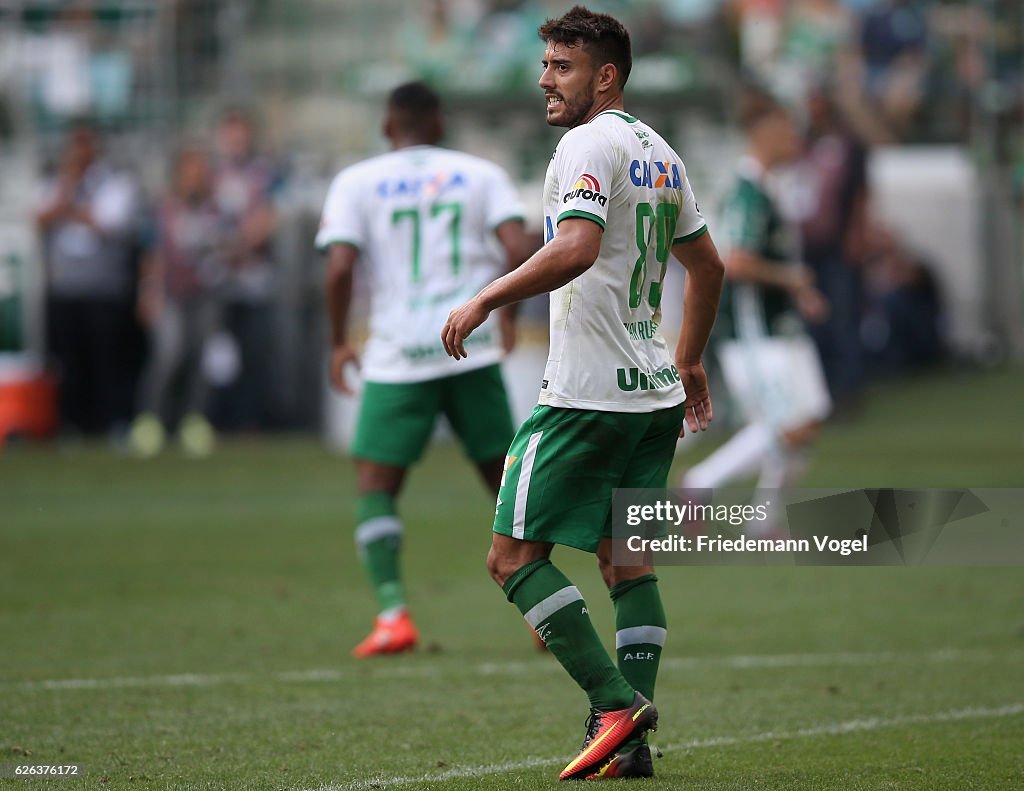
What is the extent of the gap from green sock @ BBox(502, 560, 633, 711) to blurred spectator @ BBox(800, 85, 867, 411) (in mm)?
13523

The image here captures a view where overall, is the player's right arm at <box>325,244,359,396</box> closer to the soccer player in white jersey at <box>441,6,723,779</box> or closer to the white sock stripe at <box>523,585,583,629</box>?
the soccer player in white jersey at <box>441,6,723,779</box>

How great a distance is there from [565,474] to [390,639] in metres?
2.77

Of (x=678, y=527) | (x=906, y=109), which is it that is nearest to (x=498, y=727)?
(x=678, y=527)

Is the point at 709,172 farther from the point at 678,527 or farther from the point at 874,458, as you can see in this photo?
the point at 678,527

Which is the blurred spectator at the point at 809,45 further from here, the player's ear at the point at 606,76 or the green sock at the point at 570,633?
the green sock at the point at 570,633

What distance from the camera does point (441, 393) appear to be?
7.99 meters

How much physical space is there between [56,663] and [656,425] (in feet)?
10.3

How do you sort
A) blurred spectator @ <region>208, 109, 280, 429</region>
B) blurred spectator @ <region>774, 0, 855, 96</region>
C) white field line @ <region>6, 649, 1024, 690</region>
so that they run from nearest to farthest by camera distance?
white field line @ <region>6, 649, 1024, 690</region> → blurred spectator @ <region>208, 109, 280, 429</region> → blurred spectator @ <region>774, 0, 855, 96</region>

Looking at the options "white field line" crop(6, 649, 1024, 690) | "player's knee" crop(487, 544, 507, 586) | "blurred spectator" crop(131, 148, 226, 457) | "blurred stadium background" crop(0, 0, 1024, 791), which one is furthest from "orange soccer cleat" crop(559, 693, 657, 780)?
"blurred spectator" crop(131, 148, 226, 457)

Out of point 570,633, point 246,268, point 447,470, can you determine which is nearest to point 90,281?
point 246,268

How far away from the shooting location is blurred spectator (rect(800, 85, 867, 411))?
18281mm

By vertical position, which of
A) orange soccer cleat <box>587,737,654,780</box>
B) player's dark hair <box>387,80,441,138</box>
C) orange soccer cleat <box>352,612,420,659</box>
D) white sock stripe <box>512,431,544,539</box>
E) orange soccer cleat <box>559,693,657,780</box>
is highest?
player's dark hair <box>387,80,441,138</box>

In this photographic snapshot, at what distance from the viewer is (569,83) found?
16.9 feet

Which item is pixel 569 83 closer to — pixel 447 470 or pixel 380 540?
pixel 380 540
